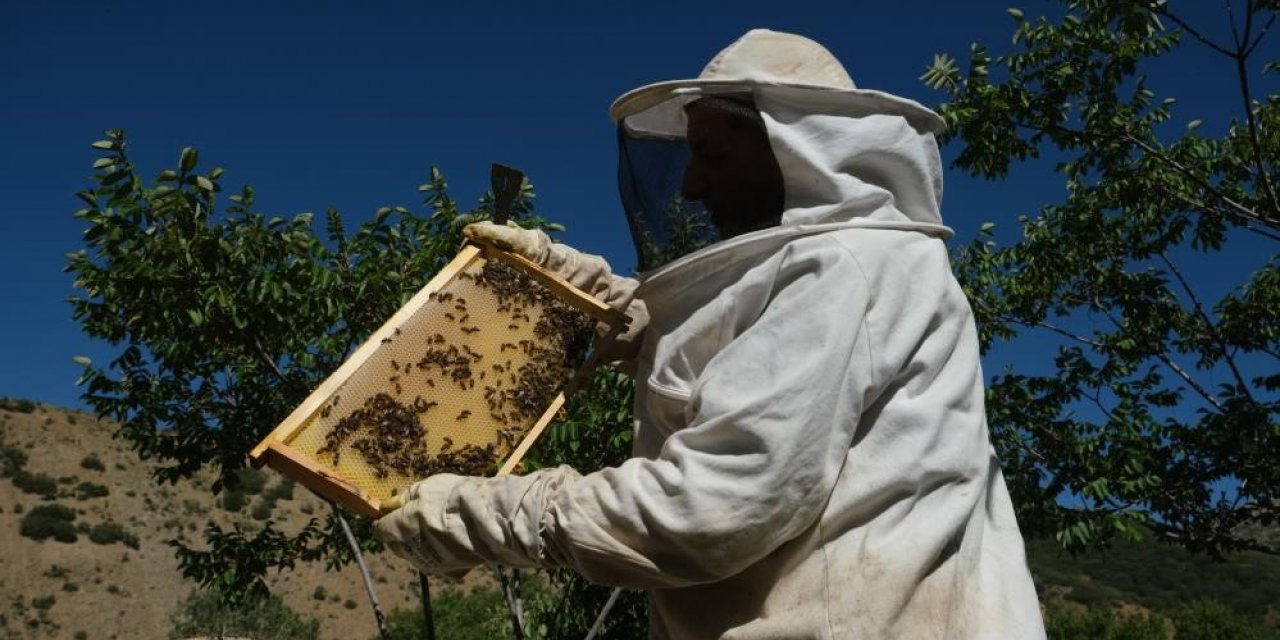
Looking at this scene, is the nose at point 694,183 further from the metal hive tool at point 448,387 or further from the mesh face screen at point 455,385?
the mesh face screen at point 455,385

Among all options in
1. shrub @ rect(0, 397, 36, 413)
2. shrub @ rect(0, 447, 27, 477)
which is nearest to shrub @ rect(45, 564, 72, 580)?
shrub @ rect(0, 447, 27, 477)

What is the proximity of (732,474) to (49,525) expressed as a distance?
46654 mm

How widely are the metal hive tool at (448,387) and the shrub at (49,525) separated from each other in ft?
148

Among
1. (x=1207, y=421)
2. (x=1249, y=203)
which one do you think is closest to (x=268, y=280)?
(x=1207, y=421)

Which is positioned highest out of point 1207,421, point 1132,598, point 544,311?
point 1132,598

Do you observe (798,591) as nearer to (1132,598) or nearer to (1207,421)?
(1207,421)

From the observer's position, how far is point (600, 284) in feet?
9.36

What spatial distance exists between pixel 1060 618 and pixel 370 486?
30.2 metres

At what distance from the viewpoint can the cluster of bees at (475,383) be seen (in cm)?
245

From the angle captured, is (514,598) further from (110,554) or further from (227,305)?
(110,554)

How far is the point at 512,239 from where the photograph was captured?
281 cm

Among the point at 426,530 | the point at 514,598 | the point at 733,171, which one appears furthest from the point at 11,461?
the point at 733,171

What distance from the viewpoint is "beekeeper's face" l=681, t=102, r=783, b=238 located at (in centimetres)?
228

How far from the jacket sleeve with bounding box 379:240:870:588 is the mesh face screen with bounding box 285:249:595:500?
0.53 m
